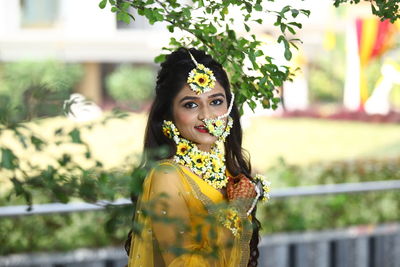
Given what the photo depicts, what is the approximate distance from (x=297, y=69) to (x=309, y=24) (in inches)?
763

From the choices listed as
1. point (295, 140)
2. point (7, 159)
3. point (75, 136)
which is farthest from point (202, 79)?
point (295, 140)

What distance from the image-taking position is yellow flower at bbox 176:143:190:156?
2.29m

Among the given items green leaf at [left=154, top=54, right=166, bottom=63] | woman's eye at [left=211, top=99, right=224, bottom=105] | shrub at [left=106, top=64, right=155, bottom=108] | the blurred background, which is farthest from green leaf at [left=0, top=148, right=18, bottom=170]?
shrub at [left=106, top=64, right=155, bottom=108]

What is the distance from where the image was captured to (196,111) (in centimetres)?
228

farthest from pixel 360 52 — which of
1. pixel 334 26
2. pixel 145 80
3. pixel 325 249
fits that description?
pixel 325 249

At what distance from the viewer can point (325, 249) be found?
511cm

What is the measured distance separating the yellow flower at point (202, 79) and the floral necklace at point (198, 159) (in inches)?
6.2

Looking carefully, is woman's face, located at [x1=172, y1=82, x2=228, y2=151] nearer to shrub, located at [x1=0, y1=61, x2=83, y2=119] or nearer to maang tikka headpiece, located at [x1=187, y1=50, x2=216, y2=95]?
maang tikka headpiece, located at [x1=187, y1=50, x2=216, y2=95]

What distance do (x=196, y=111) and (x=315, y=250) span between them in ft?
9.99

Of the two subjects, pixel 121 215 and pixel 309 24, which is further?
pixel 309 24

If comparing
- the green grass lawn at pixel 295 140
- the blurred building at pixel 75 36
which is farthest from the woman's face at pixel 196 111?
the blurred building at pixel 75 36

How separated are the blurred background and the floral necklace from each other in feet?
0.66

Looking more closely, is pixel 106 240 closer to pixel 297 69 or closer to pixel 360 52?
pixel 297 69

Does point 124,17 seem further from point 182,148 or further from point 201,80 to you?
point 182,148
